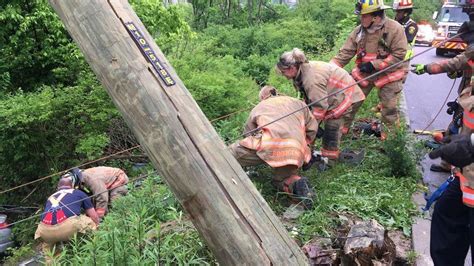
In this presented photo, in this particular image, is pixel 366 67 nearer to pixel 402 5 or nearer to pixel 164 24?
pixel 402 5

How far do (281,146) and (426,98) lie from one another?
598 cm

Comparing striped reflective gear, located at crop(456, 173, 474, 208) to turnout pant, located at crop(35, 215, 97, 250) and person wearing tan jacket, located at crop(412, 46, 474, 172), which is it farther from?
turnout pant, located at crop(35, 215, 97, 250)

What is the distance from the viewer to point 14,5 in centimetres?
699

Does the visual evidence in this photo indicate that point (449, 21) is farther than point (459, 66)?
Yes

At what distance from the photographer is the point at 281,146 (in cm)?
437

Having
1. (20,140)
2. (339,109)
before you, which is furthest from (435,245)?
(20,140)

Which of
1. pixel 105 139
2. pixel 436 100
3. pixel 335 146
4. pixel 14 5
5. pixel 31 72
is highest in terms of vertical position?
pixel 14 5

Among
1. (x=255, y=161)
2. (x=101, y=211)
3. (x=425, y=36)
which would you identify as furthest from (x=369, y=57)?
(x=425, y=36)

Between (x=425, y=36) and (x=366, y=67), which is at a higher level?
(x=366, y=67)

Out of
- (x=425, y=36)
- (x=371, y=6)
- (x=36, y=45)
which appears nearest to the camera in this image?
(x=371, y=6)

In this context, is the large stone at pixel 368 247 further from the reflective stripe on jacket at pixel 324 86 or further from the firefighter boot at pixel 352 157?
the firefighter boot at pixel 352 157

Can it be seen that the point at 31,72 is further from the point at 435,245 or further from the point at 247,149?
the point at 435,245

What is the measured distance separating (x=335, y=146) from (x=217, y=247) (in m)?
3.40

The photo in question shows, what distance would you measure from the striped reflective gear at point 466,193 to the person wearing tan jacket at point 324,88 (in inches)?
93.7
